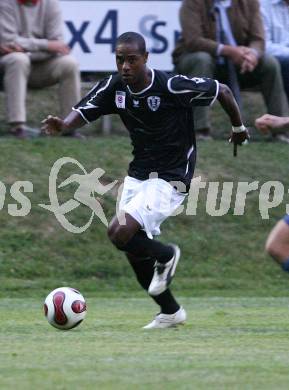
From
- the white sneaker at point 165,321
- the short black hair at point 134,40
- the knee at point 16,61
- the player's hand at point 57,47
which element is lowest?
the white sneaker at point 165,321

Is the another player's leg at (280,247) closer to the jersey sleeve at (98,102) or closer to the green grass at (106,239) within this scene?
the jersey sleeve at (98,102)

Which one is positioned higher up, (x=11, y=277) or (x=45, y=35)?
(x=45, y=35)

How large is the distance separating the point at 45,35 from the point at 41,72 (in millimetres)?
478

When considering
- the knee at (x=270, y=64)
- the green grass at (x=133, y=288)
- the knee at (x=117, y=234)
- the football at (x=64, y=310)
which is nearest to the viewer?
the green grass at (x=133, y=288)

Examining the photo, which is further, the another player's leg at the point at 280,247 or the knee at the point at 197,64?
the knee at the point at 197,64

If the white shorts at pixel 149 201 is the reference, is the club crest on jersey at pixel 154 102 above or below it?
above

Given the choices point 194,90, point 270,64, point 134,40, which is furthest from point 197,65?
point 134,40

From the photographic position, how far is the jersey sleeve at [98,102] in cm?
1083

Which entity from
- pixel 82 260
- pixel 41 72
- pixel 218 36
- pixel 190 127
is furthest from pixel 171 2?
pixel 190 127

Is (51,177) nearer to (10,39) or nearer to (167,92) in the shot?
(10,39)

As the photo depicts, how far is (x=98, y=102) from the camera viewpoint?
35.7ft

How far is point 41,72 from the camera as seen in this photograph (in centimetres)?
1686

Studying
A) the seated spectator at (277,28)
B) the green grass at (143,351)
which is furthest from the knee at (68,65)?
the green grass at (143,351)

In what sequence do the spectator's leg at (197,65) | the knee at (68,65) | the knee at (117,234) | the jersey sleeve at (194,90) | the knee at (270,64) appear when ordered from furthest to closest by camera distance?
1. the knee at (270,64)
2. the spectator's leg at (197,65)
3. the knee at (68,65)
4. the jersey sleeve at (194,90)
5. the knee at (117,234)
